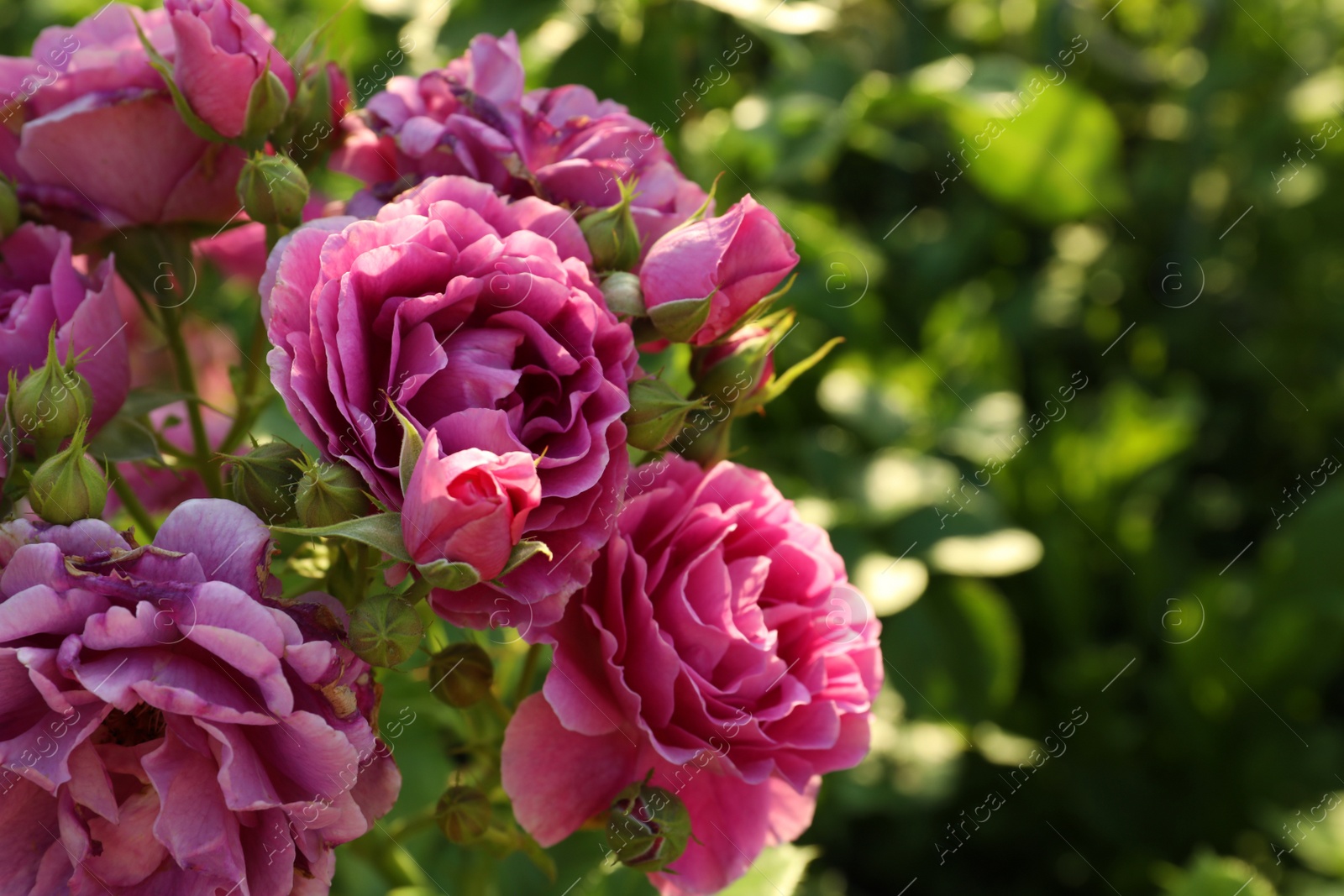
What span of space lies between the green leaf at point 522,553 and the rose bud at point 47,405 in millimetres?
365

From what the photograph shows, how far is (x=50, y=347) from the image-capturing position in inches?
33.3

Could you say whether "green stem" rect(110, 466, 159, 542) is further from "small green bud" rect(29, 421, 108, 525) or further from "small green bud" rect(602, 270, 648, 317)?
"small green bud" rect(602, 270, 648, 317)

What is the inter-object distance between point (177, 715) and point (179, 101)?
0.55m

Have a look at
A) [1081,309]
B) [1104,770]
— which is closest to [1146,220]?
[1081,309]

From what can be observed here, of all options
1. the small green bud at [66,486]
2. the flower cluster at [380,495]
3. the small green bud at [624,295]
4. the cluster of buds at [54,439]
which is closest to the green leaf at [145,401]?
the flower cluster at [380,495]

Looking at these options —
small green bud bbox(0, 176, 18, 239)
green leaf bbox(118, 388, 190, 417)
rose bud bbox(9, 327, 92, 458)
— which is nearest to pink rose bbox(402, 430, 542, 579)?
rose bud bbox(9, 327, 92, 458)

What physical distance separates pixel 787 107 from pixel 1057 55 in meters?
1.32

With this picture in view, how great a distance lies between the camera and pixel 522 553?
77 centimetres

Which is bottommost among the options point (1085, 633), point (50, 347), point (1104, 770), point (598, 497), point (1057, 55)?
point (1104, 770)

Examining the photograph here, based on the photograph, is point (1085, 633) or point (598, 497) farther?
point (1085, 633)

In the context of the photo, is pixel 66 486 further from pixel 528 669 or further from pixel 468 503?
pixel 528 669

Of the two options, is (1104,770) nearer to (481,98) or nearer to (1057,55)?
(1057,55)

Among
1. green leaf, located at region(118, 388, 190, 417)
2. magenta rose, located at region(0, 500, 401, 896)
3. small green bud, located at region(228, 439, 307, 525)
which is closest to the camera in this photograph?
magenta rose, located at region(0, 500, 401, 896)

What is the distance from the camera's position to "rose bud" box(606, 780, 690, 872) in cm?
92
